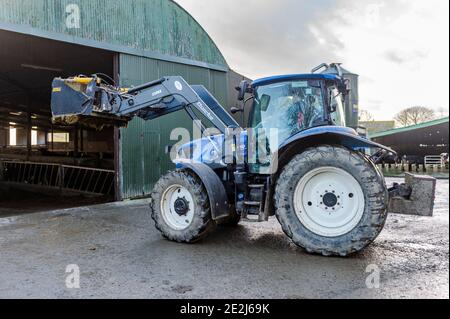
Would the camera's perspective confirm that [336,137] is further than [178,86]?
No

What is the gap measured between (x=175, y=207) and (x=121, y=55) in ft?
19.8

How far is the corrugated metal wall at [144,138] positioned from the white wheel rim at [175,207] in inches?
185

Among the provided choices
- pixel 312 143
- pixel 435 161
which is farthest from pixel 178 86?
pixel 435 161

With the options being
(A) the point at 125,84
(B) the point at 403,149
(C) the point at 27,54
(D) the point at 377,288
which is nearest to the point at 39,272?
(D) the point at 377,288

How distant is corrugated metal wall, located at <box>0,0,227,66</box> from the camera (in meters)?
8.59

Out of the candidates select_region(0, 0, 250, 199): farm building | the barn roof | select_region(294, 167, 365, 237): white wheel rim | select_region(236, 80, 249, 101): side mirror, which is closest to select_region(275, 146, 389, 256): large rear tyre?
select_region(294, 167, 365, 237): white wheel rim

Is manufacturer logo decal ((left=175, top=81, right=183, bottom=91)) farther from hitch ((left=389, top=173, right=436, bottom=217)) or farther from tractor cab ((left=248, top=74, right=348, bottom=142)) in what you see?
hitch ((left=389, top=173, right=436, bottom=217))

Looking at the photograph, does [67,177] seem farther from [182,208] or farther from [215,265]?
[215,265]

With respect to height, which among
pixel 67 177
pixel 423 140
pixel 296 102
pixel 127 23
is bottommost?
pixel 67 177

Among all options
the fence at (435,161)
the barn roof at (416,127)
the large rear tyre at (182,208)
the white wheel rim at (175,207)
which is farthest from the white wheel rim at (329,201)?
the barn roof at (416,127)

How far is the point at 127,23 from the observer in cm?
1037

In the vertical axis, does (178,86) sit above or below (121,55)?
below

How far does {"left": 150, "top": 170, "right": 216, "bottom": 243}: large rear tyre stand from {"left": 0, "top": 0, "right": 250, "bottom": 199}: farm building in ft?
10.4

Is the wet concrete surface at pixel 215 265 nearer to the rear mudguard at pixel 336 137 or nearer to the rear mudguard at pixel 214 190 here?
the rear mudguard at pixel 214 190
